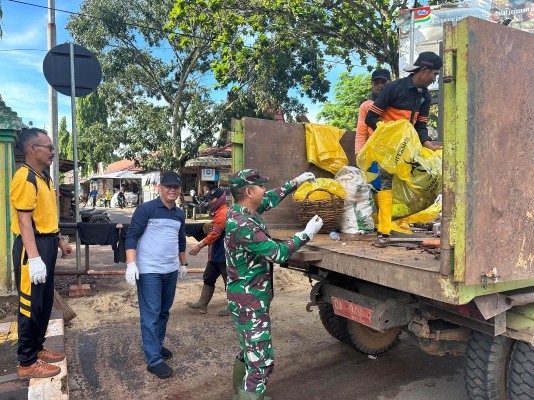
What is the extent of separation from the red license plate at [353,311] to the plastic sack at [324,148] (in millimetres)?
1526

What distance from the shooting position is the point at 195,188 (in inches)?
840

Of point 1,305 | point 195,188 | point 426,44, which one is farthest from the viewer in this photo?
point 195,188

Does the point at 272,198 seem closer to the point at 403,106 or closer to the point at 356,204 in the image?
the point at 356,204

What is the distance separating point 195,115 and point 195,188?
6.01 metres

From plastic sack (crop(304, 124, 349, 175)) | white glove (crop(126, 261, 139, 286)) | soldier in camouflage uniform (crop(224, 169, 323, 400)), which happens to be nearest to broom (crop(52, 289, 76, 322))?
white glove (crop(126, 261, 139, 286))

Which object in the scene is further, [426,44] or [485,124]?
[426,44]

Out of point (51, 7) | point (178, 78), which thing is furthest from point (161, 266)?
point (178, 78)

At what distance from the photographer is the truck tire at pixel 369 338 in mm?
3705

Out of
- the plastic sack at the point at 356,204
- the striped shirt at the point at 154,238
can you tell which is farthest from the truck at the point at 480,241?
the striped shirt at the point at 154,238

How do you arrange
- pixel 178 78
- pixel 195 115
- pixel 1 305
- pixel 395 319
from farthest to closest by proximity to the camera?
pixel 178 78
pixel 195 115
pixel 1 305
pixel 395 319

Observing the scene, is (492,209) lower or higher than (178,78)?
lower

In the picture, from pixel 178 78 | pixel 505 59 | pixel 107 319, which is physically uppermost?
pixel 178 78

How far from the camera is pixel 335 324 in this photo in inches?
149

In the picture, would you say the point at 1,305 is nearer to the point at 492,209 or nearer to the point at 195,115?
the point at 492,209
